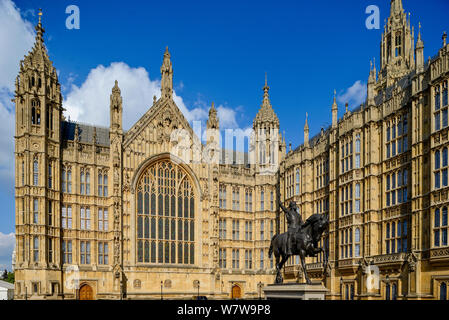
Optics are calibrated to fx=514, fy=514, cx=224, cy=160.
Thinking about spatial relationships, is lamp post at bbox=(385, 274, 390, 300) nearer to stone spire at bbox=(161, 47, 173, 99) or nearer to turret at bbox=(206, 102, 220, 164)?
turret at bbox=(206, 102, 220, 164)

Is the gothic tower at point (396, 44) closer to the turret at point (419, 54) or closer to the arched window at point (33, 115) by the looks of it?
the turret at point (419, 54)

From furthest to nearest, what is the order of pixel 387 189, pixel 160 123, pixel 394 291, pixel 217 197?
pixel 217 197 → pixel 160 123 → pixel 387 189 → pixel 394 291

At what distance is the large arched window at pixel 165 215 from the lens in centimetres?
6250

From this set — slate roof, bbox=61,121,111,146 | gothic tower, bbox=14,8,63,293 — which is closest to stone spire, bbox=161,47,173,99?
slate roof, bbox=61,121,111,146

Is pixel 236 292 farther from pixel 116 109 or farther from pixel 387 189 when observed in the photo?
pixel 387 189

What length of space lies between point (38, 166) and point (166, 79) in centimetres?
2031

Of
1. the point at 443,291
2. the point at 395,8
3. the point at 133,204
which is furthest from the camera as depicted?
the point at 395,8

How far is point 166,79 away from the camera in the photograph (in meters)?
67.0

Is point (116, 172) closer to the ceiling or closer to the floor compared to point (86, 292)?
closer to the ceiling

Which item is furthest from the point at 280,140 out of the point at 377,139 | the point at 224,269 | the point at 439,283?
the point at 439,283

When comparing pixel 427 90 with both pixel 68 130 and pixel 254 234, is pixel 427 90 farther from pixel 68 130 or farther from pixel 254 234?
pixel 68 130

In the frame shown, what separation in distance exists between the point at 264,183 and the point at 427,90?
107 ft

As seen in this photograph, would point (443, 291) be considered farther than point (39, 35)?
No

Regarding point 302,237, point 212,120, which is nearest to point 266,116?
point 212,120
